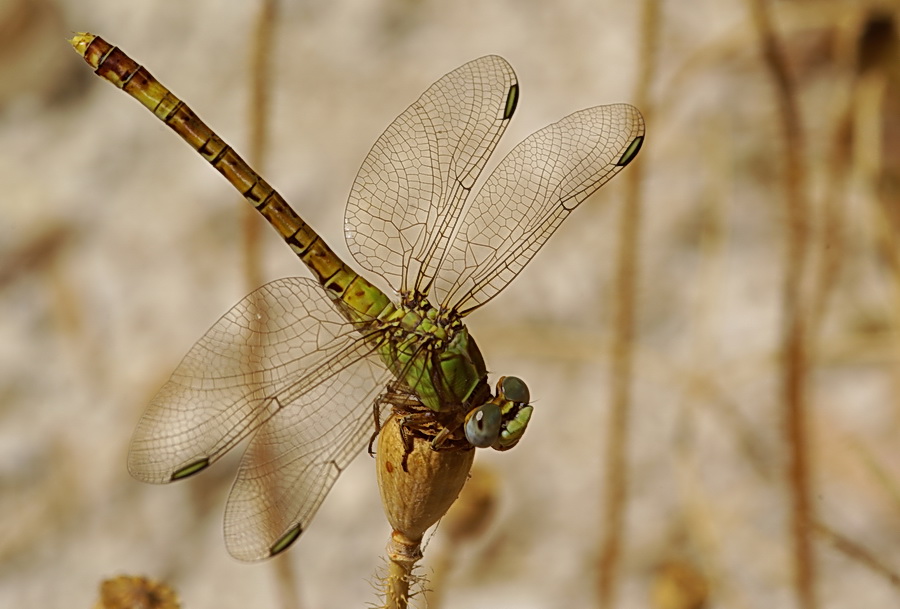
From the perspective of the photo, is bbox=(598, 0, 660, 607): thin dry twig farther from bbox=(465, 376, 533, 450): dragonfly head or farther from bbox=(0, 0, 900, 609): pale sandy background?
bbox=(0, 0, 900, 609): pale sandy background

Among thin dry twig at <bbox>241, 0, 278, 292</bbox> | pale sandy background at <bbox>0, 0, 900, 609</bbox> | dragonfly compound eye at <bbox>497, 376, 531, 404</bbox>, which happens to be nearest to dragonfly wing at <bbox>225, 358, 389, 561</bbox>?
dragonfly compound eye at <bbox>497, 376, 531, 404</bbox>

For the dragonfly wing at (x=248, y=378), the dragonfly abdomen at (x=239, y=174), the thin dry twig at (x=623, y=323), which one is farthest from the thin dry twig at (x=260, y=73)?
the thin dry twig at (x=623, y=323)

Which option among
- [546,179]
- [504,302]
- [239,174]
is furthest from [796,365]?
[504,302]

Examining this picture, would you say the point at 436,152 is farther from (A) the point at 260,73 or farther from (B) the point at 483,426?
(B) the point at 483,426

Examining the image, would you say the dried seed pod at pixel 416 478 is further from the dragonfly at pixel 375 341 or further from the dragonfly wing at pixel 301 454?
the dragonfly wing at pixel 301 454

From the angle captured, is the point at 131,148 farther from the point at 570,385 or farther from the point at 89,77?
the point at 570,385

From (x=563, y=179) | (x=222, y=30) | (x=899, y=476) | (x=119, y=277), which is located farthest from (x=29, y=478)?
(x=899, y=476)
